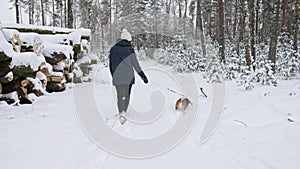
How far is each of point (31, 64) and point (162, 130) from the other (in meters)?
4.26

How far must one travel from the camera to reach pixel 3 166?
3154 millimetres

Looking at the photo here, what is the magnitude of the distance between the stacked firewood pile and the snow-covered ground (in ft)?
2.15

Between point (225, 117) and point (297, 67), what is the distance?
335 inches

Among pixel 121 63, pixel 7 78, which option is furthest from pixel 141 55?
pixel 121 63

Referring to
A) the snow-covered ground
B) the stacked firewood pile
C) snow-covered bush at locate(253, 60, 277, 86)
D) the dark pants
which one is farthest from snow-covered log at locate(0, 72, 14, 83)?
snow-covered bush at locate(253, 60, 277, 86)

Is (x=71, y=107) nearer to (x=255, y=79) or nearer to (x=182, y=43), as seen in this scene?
(x=255, y=79)

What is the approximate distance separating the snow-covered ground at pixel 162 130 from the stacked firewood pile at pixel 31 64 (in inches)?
25.8

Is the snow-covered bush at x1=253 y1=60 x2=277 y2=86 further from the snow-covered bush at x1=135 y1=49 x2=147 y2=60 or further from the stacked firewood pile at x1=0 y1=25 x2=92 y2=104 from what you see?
the snow-covered bush at x1=135 y1=49 x2=147 y2=60

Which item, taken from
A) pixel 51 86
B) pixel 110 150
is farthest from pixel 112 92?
pixel 110 150

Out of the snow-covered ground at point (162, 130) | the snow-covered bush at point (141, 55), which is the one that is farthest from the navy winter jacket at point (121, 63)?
the snow-covered bush at point (141, 55)

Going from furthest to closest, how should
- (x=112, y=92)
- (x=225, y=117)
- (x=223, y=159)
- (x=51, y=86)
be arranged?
(x=112, y=92) < (x=51, y=86) < (x=225, y=117) < (x=223, y=159)

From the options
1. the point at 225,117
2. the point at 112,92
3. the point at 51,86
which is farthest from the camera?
the point at 112,92

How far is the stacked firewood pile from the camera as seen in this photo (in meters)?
6.49

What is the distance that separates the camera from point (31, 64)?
23.3 feet
